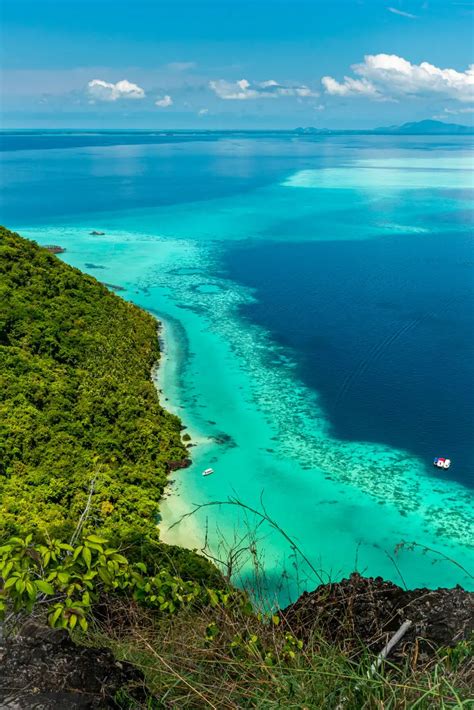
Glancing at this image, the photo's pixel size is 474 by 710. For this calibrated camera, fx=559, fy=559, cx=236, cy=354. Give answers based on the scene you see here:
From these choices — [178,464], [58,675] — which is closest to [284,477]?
[178,464]

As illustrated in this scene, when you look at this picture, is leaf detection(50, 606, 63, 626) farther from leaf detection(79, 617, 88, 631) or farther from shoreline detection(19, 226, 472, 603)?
shoreline detection(19, 226, 472, 603)

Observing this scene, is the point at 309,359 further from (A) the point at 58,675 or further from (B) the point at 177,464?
(A) the point at 58,675

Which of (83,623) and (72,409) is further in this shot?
(72,409)

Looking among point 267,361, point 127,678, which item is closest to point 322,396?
point 267,361

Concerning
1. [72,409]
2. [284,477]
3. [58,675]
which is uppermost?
[58,675]

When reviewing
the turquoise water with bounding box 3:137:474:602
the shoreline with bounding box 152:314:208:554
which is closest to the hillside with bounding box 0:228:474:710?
the shoreline with bounding box 152:314:208:554

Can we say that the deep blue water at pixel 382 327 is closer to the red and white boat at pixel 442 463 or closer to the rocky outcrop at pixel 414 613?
the red and white boat at pixel 442 463

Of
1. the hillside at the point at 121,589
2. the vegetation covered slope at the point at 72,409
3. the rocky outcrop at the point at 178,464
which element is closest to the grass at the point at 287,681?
the hillside at the point at 121,589

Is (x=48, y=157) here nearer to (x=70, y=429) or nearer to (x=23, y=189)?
(x=23, y=189)
